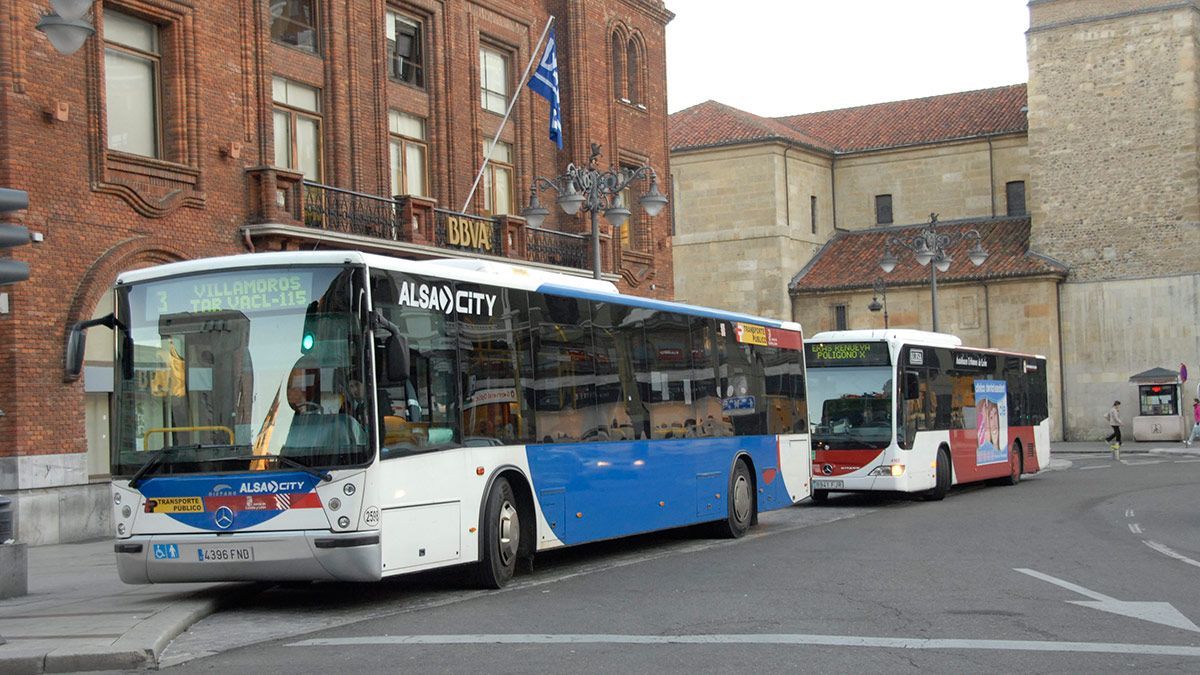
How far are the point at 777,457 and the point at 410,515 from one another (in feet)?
30.9

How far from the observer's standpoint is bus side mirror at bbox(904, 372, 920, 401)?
2511cm

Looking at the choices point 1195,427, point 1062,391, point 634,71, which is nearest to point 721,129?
point 1062,391

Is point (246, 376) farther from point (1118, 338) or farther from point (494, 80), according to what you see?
point (1118, 338)

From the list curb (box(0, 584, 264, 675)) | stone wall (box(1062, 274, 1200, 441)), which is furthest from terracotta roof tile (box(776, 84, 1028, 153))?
curb (box(0, 584, 264, 675))

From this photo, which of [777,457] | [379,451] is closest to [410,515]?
[379,451]

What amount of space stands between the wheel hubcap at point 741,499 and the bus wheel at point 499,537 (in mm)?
5720

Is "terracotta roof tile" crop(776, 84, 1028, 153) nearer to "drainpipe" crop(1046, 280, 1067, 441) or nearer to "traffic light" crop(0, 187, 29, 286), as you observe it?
"drainpipe" crop(1046, 280, 1067, 441)

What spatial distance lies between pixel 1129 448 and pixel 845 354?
1188 inches

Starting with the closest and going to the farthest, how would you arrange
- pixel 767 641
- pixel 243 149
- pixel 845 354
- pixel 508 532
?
pixel 767 641 < pixel 508 532 < pixel 243 149 < pixel 845 354

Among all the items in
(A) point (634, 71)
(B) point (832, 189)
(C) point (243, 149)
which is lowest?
(C) point (243, 149)

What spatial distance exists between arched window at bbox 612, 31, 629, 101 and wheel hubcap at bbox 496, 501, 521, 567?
25548 mm

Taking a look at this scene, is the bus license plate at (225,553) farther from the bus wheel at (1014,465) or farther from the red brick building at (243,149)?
the bus wheel at (1014,465)

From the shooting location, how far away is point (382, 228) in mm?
28219

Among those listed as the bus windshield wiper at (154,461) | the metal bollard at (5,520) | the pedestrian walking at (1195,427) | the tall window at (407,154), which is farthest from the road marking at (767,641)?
the pedestrian walking at (1195,427)
